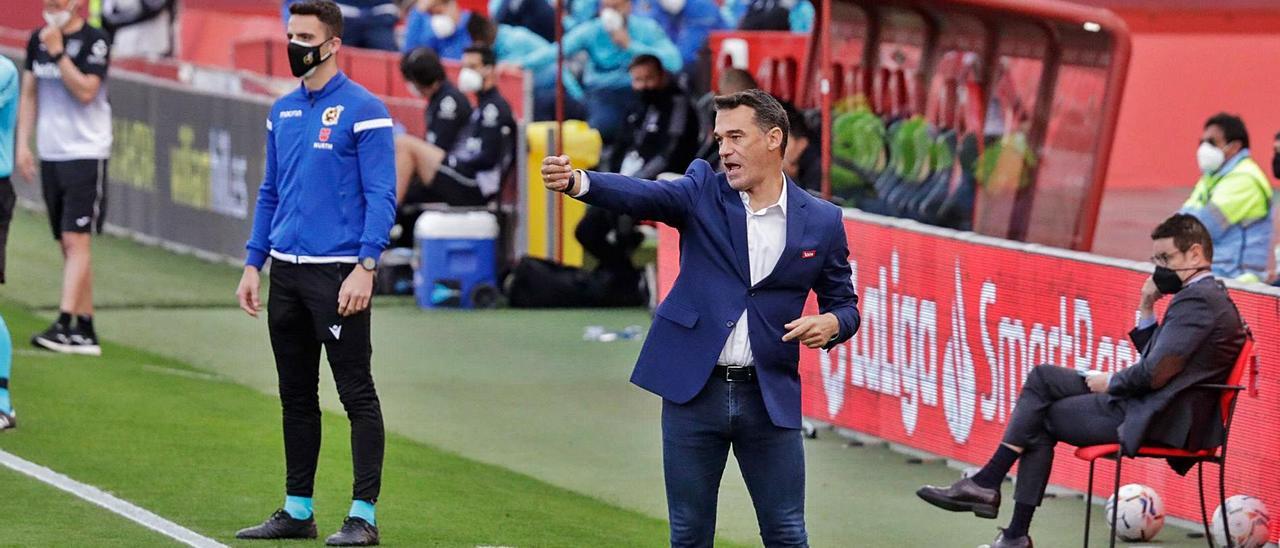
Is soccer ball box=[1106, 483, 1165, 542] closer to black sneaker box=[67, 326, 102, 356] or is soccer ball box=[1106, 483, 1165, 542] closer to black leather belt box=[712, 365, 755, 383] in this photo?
black leather belt box=[712, 365, 755, 383]

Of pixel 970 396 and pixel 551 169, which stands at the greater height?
pixel 551 169

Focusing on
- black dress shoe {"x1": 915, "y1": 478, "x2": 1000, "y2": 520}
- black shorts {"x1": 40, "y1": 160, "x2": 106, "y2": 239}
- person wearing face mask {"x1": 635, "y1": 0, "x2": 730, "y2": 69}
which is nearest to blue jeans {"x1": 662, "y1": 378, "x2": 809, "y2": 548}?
black dress shoe {"x1": 915, "y1": 478, "x2": 1000, "y2": 520}

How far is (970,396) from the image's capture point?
11.2 meters

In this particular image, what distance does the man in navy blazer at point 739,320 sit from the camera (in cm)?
692

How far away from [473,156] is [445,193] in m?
0.35

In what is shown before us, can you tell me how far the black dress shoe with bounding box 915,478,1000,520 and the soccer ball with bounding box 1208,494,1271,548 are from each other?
870mm

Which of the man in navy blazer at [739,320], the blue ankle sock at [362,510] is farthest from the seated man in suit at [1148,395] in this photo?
the man in navy blazer at [739,320]

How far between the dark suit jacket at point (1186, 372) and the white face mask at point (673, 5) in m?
12.7

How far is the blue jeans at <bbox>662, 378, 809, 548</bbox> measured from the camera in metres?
6.99

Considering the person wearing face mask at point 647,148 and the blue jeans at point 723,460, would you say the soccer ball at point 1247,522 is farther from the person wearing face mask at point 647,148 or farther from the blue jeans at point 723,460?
the person wearing face mask at point 647,148

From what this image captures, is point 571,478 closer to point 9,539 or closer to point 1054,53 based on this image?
point 9,539

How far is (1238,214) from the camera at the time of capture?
1377 cm

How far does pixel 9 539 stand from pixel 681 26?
13571 mm

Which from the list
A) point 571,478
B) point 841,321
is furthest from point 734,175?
point 571,478
